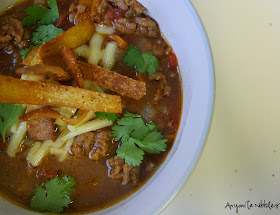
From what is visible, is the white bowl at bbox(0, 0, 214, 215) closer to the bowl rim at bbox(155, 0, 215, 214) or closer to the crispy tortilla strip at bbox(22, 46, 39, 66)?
the bowl rim at bbox(155, 0, 215, 214)

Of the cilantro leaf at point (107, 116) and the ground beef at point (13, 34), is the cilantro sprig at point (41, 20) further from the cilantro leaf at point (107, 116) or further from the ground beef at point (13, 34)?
the cilantro leaf at point (107, 116)

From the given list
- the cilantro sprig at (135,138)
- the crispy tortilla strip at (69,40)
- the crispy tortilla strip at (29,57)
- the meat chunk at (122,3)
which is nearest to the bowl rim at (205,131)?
the cilantro sprig at (135,138)

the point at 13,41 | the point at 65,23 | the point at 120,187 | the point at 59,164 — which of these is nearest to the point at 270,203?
the point at 120,187

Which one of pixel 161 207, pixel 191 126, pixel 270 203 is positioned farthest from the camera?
pixel 270 203

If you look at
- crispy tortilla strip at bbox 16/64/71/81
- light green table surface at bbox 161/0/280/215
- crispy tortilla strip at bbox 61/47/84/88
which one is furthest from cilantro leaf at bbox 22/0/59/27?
light green table surface at bbox 161/0/280/215

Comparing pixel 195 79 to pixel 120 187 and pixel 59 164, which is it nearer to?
pixel 120 187

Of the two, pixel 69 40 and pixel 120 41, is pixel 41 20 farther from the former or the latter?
pixel 120 41

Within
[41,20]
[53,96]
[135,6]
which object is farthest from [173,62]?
[41,20]

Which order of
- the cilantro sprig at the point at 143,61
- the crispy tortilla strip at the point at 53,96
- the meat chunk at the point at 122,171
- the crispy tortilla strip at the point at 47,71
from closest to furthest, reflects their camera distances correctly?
the crispy tortilla strip at the point at 47,71 < the crispy tortilla strip at the point at 53,96 < the meat chunk at the point at 122,171 < the cilantro sprig at the point at 143,61
